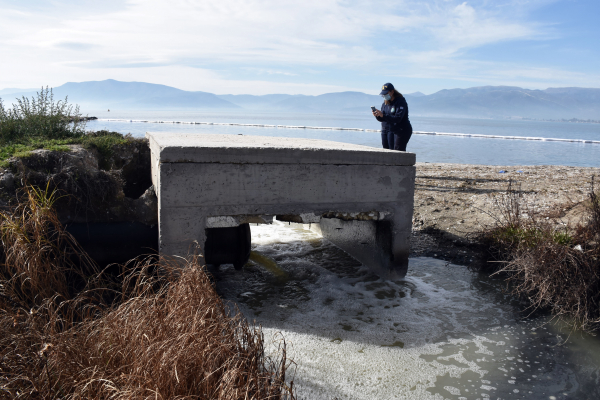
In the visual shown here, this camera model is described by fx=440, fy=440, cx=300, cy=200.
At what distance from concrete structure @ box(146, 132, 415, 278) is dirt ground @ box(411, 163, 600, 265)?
1261 mm

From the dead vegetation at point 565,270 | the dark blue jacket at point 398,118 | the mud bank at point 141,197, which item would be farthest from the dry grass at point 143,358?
the dark blue jacket at point 398,118

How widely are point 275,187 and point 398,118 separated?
3.77 meters

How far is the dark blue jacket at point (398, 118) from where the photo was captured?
24.6ft

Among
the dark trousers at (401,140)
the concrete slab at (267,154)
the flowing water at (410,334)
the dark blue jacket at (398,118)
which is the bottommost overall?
the flowing water at (410,334)

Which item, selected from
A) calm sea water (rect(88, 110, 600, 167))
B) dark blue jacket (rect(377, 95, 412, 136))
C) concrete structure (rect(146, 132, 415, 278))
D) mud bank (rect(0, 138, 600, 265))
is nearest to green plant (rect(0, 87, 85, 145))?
mud bank (rect(0, 138, 600, 265))

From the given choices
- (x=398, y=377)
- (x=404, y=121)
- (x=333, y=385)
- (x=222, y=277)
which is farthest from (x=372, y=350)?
(x=404, y=121)

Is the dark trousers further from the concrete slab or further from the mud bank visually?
the concrete slab

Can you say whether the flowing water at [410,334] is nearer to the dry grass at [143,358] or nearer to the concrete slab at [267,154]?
the dry grass at [143,358]

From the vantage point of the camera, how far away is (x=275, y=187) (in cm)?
450

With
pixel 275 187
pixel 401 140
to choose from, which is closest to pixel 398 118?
pixel 401 140

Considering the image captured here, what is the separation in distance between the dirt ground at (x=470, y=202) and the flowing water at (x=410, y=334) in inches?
23.7

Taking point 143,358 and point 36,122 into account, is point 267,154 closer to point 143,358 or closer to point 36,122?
point 143,358

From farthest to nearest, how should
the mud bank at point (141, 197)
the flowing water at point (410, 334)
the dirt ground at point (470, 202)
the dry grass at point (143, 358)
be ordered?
1. the dirt ground at point (470, 202)
2. the mud bank at point (141, 197)
3. the flowing water at point (410, 334)
4. the dry grass at point (143, 358)

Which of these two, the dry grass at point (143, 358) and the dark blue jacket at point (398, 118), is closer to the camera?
the dry grass at point (143, 358)
